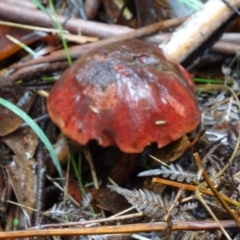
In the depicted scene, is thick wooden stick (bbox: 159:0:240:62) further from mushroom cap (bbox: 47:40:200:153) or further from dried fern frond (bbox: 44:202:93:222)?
dried fern frond (bbox: 44:202:93:222)

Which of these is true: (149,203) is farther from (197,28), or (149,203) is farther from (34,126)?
(197,28)

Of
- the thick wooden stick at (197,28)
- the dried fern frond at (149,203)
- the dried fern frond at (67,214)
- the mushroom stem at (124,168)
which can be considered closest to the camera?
the dried fern frond at (149,203)

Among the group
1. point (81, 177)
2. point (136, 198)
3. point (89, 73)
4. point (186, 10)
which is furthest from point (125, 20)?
point (136, 198)

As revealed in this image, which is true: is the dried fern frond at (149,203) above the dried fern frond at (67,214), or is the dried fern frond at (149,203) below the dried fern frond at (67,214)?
above

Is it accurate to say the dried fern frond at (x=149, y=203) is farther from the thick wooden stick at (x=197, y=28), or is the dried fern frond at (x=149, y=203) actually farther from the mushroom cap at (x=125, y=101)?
the thick wooden stick at (x=197, y=28)

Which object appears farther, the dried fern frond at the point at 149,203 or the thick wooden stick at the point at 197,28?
the thick wooden stick at the point at 197,28

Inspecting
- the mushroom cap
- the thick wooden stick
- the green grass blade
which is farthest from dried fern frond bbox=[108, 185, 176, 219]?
the thick wooden stick

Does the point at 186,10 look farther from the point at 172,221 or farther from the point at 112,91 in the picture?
the point at 172,221

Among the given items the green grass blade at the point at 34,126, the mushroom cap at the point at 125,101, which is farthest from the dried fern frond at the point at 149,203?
the green grass blade at the point at 34,126
